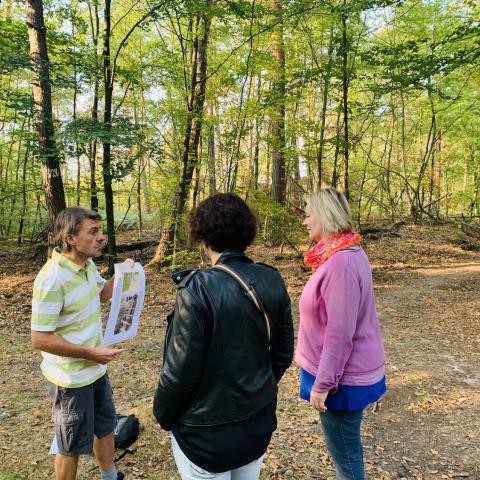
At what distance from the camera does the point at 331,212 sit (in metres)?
1.99

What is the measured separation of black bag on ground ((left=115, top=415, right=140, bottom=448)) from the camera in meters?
2.97

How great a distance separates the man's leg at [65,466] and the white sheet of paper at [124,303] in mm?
699

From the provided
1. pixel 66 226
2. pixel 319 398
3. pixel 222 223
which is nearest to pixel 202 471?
pixel 319 398

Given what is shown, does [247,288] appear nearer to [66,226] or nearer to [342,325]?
[342,325]

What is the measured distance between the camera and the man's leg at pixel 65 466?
2.14 metres

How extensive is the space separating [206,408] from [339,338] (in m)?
0.77

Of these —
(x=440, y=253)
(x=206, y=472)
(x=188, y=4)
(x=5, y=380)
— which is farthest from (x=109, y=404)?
(x=440, y=253)

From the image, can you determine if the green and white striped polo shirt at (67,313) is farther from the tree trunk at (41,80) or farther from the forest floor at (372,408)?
the tree trunk at (41,80)

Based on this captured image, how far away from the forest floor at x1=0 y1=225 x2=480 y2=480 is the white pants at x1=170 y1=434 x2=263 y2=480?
1.45m

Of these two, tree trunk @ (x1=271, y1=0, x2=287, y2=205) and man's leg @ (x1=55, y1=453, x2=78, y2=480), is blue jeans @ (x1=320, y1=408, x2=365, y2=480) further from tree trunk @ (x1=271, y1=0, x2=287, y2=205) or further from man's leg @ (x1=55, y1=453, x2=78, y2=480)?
tree trunk @ (x1=271, y1=0, x2=287, y2=205)

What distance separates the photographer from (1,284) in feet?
26.9

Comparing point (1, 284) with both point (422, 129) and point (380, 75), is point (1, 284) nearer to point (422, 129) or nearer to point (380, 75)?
point (380, 75)

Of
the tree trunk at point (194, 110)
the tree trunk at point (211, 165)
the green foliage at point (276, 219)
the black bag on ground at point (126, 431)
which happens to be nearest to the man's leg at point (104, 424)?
the black bag on ground at point (126, 431)

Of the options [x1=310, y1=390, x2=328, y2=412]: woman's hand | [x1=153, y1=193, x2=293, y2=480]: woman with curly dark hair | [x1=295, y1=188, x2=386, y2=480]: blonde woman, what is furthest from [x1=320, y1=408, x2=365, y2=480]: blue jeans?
[x1=153, y1=193, x2=293, y2=480]: woman with curly dark hair
